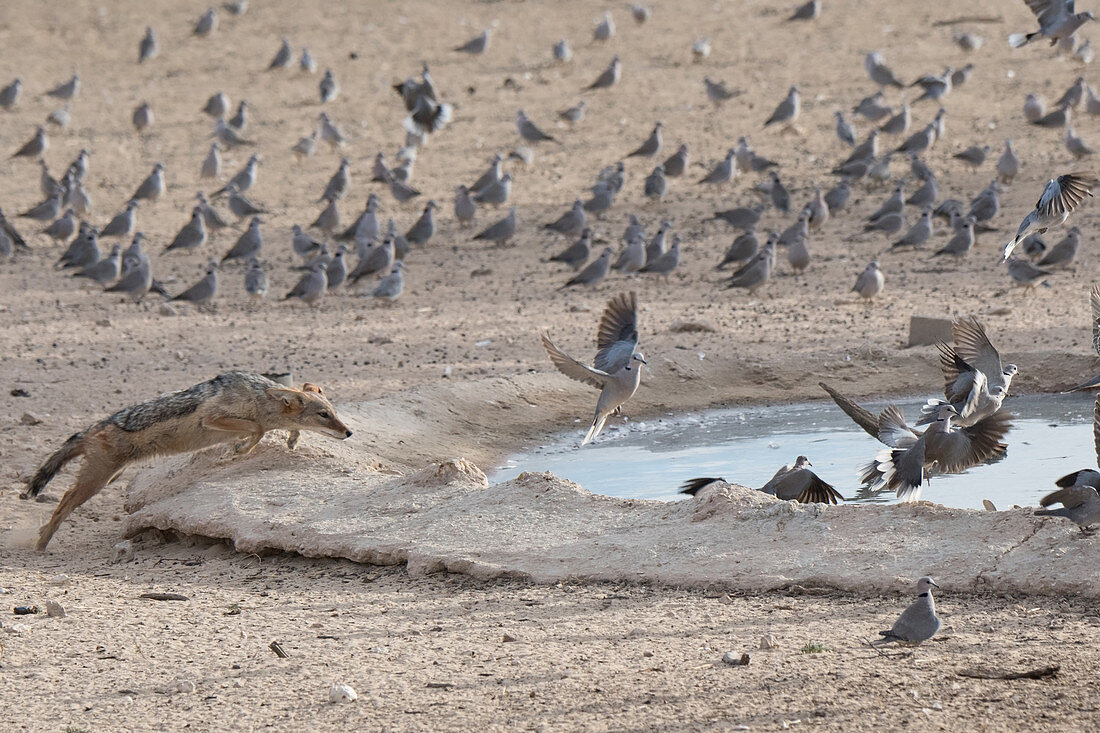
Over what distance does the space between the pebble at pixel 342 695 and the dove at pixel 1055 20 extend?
5.40 m

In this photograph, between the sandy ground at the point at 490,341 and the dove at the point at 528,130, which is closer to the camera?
the sandy ground at the point at 490,341

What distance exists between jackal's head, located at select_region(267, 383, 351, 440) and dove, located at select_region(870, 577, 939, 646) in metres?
3.86

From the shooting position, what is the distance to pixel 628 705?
4.79 meters

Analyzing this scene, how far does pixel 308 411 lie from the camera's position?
315 inches

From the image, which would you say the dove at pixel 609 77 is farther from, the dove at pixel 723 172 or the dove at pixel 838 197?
the dove at pixel 838 197

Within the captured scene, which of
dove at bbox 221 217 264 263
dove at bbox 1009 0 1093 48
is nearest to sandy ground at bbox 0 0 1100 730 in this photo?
dove at bbox 221 217 264 263

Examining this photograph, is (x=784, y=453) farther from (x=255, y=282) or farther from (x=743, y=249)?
(x=255, y=282)

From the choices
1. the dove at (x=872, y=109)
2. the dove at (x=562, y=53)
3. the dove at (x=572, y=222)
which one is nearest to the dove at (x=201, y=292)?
the dove at (x=572, y=222)

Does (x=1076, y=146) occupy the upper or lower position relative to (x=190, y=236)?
upper

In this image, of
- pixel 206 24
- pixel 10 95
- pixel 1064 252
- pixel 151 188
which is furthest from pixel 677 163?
pixel 10 95

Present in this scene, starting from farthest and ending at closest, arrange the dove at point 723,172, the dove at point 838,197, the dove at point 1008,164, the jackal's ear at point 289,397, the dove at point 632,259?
the dove at point 723,172
the dove at point 1008,164
the dove at point 838,197
the dove at point 632,259
the jackal's ear at point 289,397

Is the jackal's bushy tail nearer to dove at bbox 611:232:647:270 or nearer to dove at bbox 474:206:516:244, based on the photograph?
dove at bbox 611:232:647:270

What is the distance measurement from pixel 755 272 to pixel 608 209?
191 inches

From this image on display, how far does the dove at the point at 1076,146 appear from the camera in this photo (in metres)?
20.0
